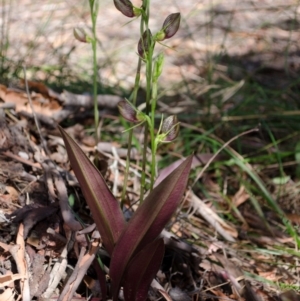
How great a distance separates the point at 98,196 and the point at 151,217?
6.3 inches

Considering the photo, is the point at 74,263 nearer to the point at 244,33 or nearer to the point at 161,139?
the point at 161,139

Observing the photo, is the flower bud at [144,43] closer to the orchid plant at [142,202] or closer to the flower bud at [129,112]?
the orchid plant at [142,202]

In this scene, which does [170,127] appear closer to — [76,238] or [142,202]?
[142,202]

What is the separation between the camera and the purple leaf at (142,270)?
150 cm

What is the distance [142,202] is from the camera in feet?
5.06

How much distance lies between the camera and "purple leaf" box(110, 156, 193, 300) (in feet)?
4.83

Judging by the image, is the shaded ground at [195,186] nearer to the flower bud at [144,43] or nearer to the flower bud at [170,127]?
the flower bud at [170,127]

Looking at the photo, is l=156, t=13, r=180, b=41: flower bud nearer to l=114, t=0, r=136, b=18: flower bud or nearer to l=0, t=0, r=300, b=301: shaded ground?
l=114, t=0, r=136, b=18: flower bud

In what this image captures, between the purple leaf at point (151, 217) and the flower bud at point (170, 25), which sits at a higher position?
the flower bud at point (170, 25)

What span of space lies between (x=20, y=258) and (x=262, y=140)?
62.2 inches

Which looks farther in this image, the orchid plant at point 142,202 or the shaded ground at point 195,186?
the shaded ground at point 195,186

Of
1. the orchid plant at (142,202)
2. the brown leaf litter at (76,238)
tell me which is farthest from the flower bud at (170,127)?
the brown leaf litter at (76,238)

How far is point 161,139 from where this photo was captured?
1489mm

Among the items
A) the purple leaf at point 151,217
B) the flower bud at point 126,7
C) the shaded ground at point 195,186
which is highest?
the flower bud at point 126,7
